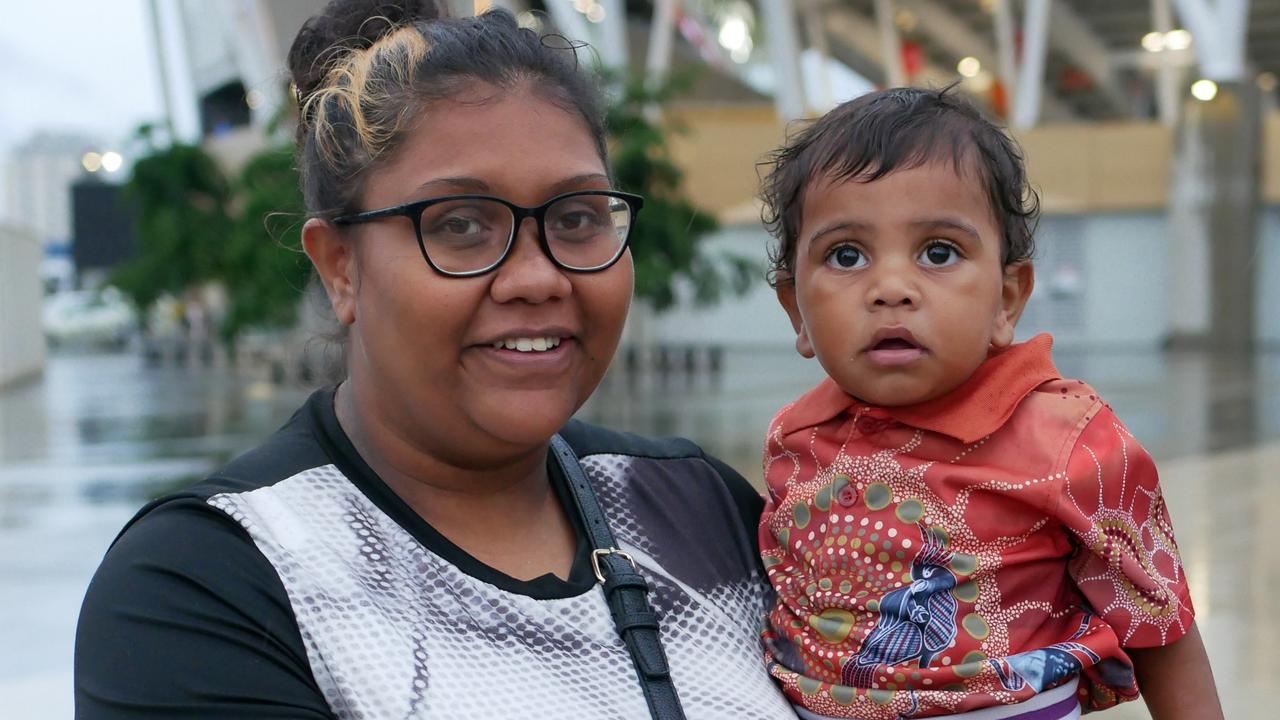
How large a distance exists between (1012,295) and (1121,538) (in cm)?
44

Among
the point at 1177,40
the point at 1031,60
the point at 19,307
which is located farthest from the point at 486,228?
the point at 1177,40

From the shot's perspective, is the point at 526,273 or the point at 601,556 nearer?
the point at 526,273

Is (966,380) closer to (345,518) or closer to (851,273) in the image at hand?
(851,273)

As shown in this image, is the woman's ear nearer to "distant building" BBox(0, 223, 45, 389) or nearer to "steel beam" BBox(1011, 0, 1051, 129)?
"distant building" BBox(0, 223, 45, 389)

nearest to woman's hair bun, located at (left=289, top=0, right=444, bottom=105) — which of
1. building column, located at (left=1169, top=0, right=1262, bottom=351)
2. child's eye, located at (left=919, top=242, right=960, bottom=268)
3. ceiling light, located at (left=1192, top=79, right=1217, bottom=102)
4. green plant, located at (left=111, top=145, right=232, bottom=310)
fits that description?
child's eye, located at (left=919, top=242, right=960, bottom=268)

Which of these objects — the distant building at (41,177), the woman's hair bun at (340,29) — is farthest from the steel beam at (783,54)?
the distant building at (41,177)

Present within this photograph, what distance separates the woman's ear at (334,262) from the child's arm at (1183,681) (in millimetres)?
1259

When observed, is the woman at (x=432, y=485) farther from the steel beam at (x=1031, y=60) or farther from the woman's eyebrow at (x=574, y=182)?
the steel beam at (x=1031, y=60)

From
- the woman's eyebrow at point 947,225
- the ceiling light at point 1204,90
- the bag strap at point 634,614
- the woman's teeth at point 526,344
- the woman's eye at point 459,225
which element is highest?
the ceiling light at point 1204,90

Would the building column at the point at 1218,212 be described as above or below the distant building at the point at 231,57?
below

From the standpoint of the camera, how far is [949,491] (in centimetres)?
198

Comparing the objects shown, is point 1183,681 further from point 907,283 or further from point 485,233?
point 485,233

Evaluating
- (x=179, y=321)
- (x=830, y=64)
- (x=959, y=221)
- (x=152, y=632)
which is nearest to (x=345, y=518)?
(x=152, y=632)

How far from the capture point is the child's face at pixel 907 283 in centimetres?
200
